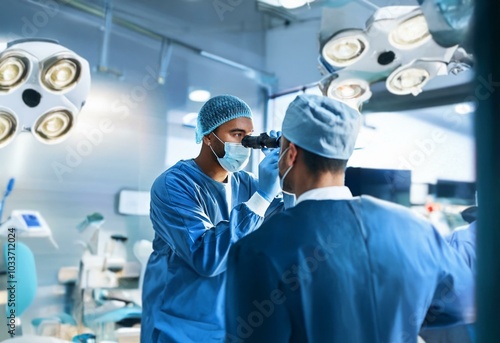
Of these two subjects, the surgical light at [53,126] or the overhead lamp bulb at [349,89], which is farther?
the surgical light at [53,126]

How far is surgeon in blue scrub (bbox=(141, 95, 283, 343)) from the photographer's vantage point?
4.10ft

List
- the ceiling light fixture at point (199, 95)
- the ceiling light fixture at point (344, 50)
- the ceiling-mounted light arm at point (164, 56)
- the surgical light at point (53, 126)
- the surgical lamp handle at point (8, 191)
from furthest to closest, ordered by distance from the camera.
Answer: the ceiling light fixture at point (199, 95)
the ceiling-mounted light arm at point (164, 56)
the surgical lamp handle at point (8, 191)
the surgical light at point (53, 126)
the ceiling light fixture at point (344, 50)

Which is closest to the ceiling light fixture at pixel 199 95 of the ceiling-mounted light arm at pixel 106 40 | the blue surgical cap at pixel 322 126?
the ceiling-mounted light arm at pixel 106 40

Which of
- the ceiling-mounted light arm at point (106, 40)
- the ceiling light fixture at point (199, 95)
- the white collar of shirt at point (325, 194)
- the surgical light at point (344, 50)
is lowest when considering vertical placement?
the white collar of shirt at point (325, 194)

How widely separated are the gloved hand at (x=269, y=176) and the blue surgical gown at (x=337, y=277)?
12.6 inches

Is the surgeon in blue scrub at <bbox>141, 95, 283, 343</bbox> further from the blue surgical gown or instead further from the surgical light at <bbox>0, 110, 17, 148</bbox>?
the surgical light at <bbox>0, 110, 17, 148</bbox>

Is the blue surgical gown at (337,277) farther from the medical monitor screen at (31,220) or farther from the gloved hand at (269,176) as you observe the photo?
the medical monitor screen at (31,220)

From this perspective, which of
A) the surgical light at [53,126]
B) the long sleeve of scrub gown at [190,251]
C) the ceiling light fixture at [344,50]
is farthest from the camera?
the surgical light at [53,126]

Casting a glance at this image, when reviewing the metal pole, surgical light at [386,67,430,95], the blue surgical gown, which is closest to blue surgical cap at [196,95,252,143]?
surgical light at [386,67,430,95]

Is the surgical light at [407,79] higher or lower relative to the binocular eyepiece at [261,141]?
higher

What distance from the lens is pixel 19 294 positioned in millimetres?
2436

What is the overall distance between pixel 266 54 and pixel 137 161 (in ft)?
4.12

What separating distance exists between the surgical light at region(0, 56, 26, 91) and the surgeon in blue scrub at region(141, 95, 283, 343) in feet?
2.45

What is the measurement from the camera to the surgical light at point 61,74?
1.80 meters
